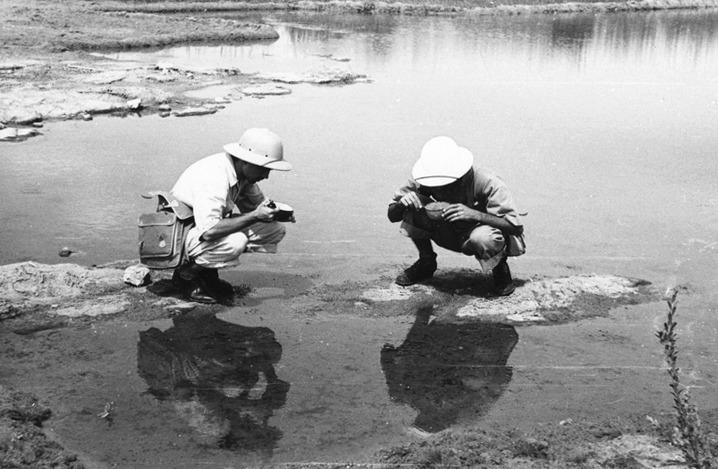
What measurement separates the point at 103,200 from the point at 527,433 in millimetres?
4740

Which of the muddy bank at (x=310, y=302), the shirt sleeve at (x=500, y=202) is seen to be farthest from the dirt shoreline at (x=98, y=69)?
the shirt sleeve at (x=500, y=202)

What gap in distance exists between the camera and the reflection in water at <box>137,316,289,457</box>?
3711 millimetres

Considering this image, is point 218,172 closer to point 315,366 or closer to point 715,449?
point 315,366

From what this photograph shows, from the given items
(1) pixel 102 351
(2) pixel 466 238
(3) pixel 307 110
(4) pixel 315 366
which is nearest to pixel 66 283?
(1) pixel 102 351

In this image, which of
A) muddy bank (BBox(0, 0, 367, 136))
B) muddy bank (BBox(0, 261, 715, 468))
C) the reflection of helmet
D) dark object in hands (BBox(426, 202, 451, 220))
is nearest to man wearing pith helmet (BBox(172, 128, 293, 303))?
the reflection of helmet

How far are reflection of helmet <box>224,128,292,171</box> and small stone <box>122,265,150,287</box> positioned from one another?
1.10 metres

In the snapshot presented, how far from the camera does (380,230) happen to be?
6.48 m

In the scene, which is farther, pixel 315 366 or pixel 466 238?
pixel 466 238

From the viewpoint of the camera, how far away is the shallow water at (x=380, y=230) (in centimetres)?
389

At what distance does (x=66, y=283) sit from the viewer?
206 inches

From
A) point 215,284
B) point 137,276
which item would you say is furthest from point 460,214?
point 137,276

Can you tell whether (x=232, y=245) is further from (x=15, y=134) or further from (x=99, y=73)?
(x=99, y=73)

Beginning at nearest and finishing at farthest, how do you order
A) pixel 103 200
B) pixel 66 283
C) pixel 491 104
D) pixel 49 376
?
pixel 49 376 → pixel 66 283 → pixel 103 200 → pixel 491 104

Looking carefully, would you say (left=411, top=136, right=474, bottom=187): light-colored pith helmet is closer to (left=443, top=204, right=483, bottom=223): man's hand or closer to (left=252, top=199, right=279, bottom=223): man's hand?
(left=443, top=204, right=483, bottom=223): man's hand
